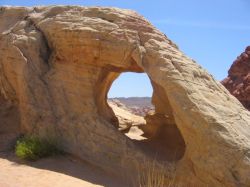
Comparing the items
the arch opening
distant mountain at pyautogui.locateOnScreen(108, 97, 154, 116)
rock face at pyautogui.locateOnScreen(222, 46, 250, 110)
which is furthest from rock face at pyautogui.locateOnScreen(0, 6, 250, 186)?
distant mountain at pyautogui.locateOnScreen(108, 97, 154, 116)

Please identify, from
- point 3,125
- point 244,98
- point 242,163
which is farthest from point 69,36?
point 244,98

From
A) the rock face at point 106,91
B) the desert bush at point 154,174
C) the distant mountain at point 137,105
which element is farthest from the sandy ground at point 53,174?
the distant mountain at point 137,105

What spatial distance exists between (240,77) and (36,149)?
1348cm

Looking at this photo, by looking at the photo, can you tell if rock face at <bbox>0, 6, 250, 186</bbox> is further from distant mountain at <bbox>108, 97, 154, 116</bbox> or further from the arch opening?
distant mountain at <bbox>108, 97, 154, 116</bbox>

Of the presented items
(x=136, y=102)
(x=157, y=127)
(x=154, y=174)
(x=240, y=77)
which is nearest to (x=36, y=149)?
(x=154, y=174)

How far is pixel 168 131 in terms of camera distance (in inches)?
414

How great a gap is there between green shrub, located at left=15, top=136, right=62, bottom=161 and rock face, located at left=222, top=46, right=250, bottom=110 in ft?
36.7

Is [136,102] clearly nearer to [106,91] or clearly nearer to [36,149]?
[106,91]

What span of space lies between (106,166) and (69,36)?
9.62 ft

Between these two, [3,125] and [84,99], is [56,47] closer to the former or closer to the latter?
[84,99]

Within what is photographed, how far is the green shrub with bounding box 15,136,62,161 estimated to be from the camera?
8633 millimetres

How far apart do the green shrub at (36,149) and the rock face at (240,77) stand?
1117cm

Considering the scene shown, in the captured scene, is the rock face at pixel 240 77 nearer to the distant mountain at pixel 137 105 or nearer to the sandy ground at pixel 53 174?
the distant mountain at pixel 137 105

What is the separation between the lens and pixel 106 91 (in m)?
10.8
